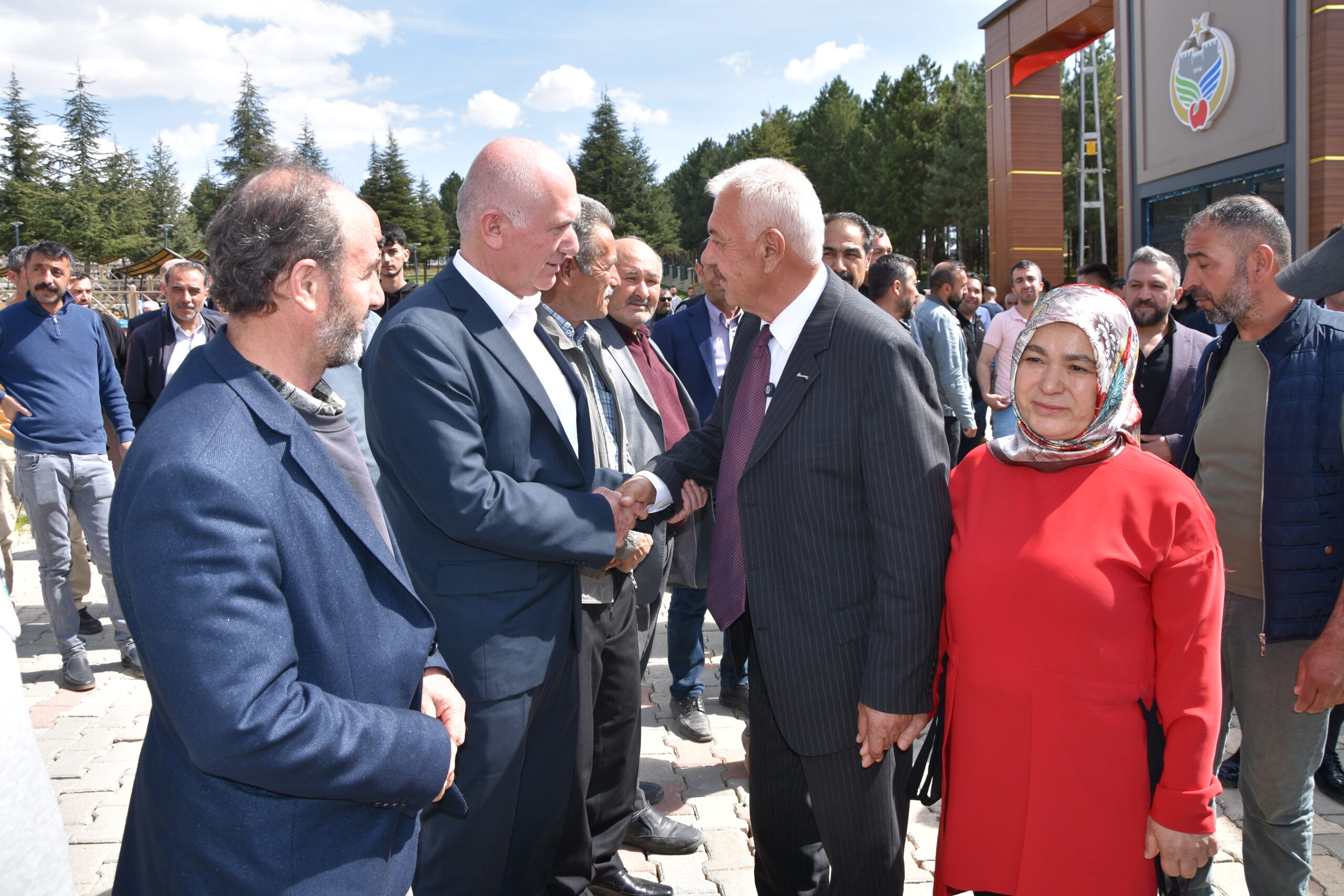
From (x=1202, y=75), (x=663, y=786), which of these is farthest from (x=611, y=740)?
(x=1202, y=75)

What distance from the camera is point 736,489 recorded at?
2531mm

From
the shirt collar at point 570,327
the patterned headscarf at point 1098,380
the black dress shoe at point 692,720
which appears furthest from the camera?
the black dress shoe at point 692,720

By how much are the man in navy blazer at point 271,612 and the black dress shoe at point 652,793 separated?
2.23 meters

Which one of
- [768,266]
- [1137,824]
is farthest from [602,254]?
[1137,824]

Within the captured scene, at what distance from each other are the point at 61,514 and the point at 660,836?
451 centimetres

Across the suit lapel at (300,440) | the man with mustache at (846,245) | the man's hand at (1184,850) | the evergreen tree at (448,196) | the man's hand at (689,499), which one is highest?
the evergreen tree at (448,196)

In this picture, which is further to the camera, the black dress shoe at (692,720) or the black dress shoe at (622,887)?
the black dress shoe at (692,720)

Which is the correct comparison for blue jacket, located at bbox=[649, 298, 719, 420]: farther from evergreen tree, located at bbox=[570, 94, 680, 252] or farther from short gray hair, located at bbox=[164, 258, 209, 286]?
evergreen tree, located at bbox=[570, 94, 680, 252]

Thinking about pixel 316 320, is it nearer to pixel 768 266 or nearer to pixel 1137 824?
pixel 768 266

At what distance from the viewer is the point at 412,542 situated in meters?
2.33

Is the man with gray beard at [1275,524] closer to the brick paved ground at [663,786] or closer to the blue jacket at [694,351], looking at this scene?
the brick paved ground at [663,786]

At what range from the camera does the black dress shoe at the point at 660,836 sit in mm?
3451

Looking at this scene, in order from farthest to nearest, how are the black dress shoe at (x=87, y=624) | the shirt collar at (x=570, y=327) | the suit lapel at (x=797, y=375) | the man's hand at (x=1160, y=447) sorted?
the black dress shoe at (x=87, y=624)
the man's hand at (x=1160, y=447)
the shirt collar at (x=570, y=327)
the suit lapel at (x=797, y=375)

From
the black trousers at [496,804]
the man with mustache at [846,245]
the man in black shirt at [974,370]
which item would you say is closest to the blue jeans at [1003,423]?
the man in black shirt at [974,370]
